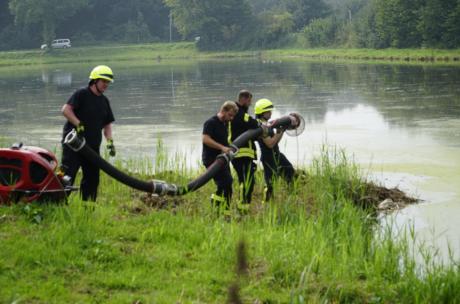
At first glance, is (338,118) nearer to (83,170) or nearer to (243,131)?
(243,131)

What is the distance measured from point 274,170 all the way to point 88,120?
2.44 metres

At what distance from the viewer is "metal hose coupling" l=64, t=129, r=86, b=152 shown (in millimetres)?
6785

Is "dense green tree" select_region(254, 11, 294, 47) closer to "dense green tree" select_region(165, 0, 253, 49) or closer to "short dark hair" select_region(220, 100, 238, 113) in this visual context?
"dense green tree" select_region(165, 0, 253, 49)

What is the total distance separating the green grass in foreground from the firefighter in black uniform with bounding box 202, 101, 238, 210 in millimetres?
640

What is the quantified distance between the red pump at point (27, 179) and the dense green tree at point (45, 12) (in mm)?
67341

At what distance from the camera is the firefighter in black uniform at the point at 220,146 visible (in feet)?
25.0

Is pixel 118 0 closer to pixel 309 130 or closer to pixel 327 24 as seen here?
pixel 327 24

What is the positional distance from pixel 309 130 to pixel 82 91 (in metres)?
8.78

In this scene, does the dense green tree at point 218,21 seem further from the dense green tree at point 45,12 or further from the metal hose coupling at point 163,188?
the metal hose coupling at point 163,188

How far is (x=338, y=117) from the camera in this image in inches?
701

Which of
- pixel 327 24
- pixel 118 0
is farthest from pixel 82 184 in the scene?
pixel 118 0

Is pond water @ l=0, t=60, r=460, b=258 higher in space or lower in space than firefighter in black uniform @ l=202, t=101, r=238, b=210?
lower

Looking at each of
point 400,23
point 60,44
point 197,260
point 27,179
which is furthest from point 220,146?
point 60,44

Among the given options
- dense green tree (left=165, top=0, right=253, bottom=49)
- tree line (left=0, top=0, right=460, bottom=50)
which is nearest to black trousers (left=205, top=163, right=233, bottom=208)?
tree line (left=0, top=0, right=460, bottom=50)
